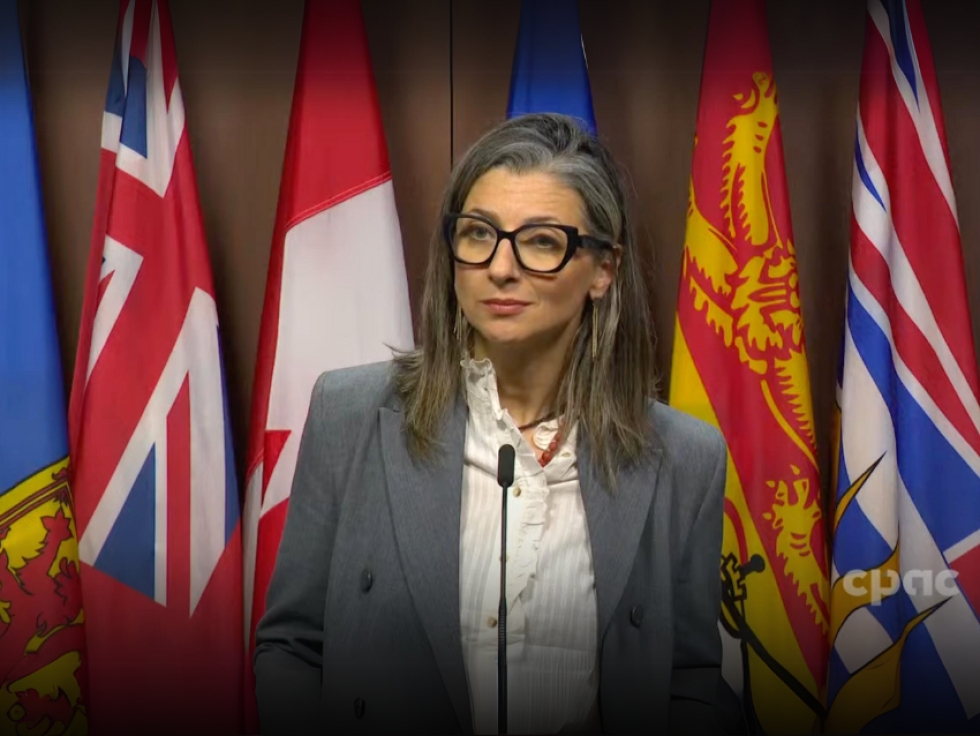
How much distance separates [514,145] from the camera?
5.01 ft

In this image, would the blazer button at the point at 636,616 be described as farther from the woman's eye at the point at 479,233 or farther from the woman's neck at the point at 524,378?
the woman's eye at the point at 479,233

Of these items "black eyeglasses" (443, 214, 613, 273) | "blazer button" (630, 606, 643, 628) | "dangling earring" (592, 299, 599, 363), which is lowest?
"blazer button" (630, 606, 643, 628)

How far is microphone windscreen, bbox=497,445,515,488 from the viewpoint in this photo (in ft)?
4.14

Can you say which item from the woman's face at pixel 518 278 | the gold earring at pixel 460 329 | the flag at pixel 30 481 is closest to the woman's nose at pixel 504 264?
the woman's face at pixel 518 278

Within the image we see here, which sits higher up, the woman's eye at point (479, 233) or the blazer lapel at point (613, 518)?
the woman's eye at point (479, 233)

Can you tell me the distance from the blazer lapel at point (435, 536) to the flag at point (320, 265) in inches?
29.8

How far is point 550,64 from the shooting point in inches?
89.9

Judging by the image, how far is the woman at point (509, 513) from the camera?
1.45 meters

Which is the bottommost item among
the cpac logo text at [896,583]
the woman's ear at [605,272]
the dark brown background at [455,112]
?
the cpac logo text at [896,583]

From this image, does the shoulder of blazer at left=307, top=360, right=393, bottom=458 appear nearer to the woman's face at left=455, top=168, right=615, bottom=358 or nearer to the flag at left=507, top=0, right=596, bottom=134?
the woman's face at left=455, top=168, right=615, bottom=358

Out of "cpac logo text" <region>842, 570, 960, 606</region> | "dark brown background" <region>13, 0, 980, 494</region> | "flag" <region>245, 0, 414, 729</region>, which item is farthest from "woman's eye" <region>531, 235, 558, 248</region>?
"cpac logo text" <region>842, 570, 960, 606</region>

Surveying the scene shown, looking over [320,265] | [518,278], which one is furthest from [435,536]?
[320,265]

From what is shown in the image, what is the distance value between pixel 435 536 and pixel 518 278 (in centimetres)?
35

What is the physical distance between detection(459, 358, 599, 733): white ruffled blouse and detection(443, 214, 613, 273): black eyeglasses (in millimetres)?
147
